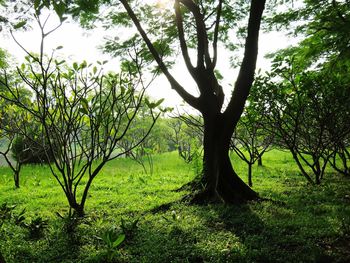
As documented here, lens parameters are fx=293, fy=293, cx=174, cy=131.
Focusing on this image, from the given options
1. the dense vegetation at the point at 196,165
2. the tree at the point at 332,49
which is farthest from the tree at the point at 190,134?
the tree at the point at 332,49

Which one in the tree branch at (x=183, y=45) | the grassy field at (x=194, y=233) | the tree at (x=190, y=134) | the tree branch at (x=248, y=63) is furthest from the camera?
the tree at (x=190, y=134)

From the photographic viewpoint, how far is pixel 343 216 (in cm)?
394

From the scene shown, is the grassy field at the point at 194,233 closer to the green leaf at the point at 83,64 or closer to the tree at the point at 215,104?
the tree at the point at 215,104

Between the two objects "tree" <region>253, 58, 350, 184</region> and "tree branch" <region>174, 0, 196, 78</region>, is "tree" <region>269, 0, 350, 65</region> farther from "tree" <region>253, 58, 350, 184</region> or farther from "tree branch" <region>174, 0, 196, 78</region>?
"tree branch" <region>174, 0, 196, 78</region>

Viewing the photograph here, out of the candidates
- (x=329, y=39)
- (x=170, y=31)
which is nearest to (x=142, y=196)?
(x=170, y=31)

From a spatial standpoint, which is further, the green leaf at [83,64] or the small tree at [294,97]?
the small tree at [294,97]

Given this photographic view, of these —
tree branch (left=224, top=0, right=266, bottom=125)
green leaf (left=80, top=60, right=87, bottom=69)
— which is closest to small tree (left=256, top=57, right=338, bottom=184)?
tree branch (left=224, top=0, right=266, bottom=125)

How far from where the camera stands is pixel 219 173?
17.7 feet

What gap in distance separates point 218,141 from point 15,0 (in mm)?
3917

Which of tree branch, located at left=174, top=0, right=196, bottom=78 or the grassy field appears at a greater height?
tree branch, located at left=174, top=0, right=196, bottom=78

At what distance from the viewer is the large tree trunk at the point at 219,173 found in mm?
5176

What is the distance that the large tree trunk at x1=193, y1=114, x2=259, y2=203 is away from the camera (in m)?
5.18

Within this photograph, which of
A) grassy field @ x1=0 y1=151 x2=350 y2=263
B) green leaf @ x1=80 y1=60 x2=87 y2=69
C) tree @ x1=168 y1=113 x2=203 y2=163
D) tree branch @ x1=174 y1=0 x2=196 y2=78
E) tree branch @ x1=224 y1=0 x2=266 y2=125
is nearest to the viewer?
grassy field @ x1=0 y1=151 x2=350 y2=263

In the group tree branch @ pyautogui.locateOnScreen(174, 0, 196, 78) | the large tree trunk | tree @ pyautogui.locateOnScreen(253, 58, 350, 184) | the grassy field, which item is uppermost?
tree branch @ pyautogui.locateOnScreen(174, 0, 196, 78)
